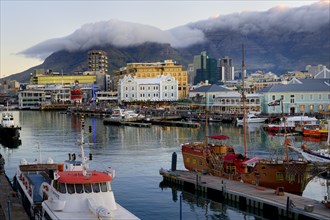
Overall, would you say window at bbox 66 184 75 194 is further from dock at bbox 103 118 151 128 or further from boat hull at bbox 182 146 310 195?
dock at bbox 103 118 151 128

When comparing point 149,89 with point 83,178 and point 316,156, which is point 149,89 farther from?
point 83,178

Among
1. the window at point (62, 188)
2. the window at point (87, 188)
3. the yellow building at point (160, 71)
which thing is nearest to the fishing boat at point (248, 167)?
the window at point (87, 188)

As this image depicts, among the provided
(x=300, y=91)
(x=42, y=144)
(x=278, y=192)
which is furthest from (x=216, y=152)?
(x=300, y=91)

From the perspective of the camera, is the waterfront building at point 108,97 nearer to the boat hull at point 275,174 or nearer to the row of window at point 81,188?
the boat hull at point 275,174

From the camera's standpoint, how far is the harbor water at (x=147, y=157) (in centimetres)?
3216

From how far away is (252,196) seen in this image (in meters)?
30.8

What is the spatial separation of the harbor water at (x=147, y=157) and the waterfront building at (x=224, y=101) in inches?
1099

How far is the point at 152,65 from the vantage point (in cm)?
19375

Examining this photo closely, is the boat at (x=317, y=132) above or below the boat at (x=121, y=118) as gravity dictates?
below

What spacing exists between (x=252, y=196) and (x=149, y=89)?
129 m

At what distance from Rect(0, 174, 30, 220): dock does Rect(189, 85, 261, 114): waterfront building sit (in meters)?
90.2

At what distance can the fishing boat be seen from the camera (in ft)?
112

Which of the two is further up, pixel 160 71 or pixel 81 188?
pixel 160 71

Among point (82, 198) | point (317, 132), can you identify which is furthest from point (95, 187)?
point (317, 132)
